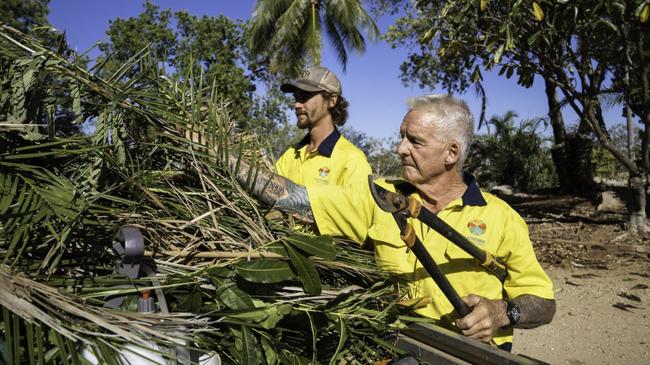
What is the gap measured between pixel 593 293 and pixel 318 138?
4708 mm

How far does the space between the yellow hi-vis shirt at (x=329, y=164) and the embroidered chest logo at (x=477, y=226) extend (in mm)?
769

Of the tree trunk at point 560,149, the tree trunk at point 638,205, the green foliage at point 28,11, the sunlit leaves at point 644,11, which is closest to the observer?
the sunlit leaves at point 644,11

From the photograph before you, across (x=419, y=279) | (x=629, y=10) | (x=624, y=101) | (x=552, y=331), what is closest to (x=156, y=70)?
(x=419, y=279)

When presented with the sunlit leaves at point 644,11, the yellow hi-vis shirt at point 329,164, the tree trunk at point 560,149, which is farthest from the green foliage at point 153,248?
the tree trunk at point 560,149

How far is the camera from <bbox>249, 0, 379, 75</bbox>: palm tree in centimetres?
1806

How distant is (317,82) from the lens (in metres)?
3.10

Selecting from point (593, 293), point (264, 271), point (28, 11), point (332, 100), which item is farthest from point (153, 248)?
point (28, 11)

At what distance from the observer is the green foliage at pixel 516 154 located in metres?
17.1

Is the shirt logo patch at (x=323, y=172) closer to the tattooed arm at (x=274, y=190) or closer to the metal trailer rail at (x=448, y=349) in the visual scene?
the tattooed arm at (x=274, y=190)

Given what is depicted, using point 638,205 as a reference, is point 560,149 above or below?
above

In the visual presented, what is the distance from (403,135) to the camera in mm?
2127

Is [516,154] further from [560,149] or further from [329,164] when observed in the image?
[329,164]

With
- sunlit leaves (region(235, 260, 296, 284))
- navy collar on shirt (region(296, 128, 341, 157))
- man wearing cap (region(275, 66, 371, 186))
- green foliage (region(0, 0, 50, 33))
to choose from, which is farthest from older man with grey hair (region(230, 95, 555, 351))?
green foliage (region(0, 0, 50, 33))

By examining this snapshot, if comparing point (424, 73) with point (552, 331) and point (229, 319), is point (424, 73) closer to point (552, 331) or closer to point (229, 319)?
point (552, 331)
